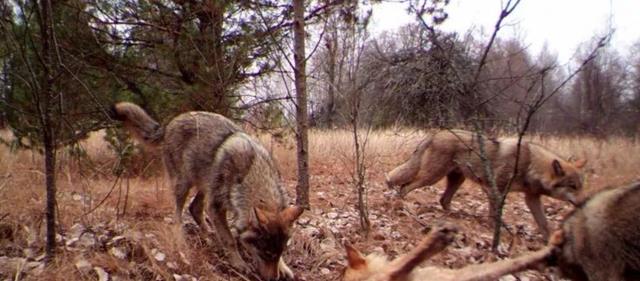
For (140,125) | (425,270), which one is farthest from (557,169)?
(140,125)

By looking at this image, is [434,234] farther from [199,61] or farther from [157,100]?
[157,100]

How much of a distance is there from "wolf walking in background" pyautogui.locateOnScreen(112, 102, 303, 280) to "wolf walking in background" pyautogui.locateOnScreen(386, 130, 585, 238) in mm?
2614

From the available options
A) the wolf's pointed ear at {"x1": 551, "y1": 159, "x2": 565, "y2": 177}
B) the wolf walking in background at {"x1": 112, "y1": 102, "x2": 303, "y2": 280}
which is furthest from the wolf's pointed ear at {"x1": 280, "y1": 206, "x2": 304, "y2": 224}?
the wolf's pointed ear at {"x1": 551, "y1": 159, "x2": 565, "y2": 177}

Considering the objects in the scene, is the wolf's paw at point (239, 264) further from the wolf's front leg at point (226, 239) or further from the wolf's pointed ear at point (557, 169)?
the wolf's pointed ear at point (557, 169)

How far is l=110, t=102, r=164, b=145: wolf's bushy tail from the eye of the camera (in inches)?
191

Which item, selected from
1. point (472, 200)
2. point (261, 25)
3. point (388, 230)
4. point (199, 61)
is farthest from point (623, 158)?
point (199, 61)

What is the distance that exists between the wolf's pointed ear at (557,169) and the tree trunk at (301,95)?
3381 millimetres

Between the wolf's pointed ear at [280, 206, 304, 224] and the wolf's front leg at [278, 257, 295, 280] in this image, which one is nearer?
the wolf's pointed ear at [280, 206, 304, 224]

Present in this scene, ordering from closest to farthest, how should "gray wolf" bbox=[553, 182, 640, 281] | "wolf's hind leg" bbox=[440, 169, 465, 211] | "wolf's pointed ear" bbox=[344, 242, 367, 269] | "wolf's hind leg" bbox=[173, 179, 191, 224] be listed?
"wolf's pointed ear" bbox=[344, 242, 367, 269]
"gray wolf" bbox=[553, 182, 640, 281]
"wolf's hind leg" bbox=[173, 179, 191, 224]
"wolf's hind leg" bbox=[440, 169, 465, 211]

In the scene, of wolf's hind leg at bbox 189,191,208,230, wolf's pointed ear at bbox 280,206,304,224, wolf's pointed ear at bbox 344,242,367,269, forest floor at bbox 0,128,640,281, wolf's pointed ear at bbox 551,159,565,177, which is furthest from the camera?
wolf's pointed ear at bbox 551,159,565,177

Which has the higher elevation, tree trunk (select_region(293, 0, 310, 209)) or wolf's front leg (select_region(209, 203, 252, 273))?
tree trunk (select_region(293, 0, 310, 209))

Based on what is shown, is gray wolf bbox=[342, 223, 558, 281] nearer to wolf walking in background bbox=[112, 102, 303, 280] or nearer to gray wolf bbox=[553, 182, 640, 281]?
gray wolf bbox=[553, 182, 640, 281]

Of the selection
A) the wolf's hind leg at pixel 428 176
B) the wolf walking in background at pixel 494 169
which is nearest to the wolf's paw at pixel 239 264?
the wolf walking in background at pixel 494 169

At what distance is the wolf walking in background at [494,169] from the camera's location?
5727 mm
